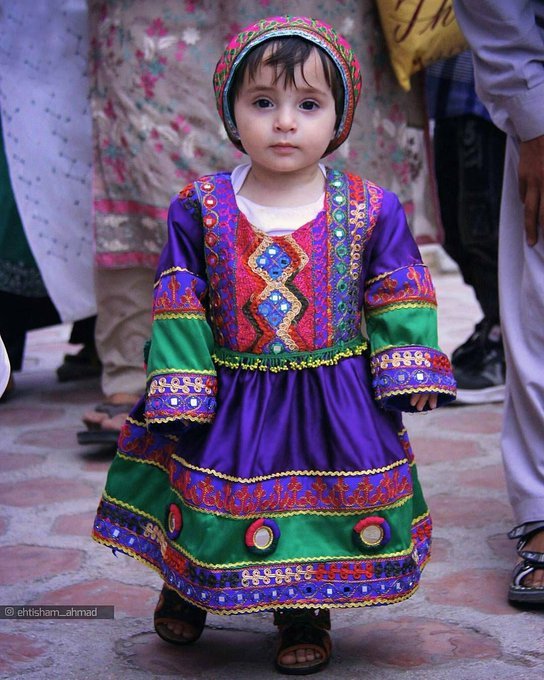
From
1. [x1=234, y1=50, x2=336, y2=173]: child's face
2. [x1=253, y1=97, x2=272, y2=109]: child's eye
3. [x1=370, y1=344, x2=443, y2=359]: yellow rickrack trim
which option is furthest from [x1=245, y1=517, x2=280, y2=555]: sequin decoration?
[x1=253, y1=97, x2=272, y2=109]: child's eye

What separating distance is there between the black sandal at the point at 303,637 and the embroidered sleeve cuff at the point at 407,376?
1.50 ft

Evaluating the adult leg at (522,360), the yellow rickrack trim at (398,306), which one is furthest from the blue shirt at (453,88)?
the yellow rickrack trim at (398,306)

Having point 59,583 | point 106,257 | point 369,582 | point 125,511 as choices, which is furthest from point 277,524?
point 106,257

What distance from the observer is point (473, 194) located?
4.73 metres

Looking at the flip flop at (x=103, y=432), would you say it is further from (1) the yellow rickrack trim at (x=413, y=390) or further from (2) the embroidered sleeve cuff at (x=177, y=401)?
(1) the yellow rickrack trim at (x=413, y=390)

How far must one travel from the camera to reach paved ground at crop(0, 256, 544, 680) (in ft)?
8.06

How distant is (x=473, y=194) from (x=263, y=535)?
273 centimetres

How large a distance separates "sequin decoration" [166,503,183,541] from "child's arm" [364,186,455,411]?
443 mm

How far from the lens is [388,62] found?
4008 mm

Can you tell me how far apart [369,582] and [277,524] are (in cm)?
21

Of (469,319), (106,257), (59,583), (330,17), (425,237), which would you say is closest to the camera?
(59,583)

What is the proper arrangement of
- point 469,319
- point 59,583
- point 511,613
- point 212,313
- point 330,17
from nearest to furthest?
1. point 212,313
2. point 511,613
3. point 59,583
4. point 330,17
5. point 469,319

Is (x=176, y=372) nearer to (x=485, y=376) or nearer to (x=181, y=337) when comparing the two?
(x=181, y=337)

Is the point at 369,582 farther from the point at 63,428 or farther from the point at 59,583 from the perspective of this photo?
the point at 63,428
